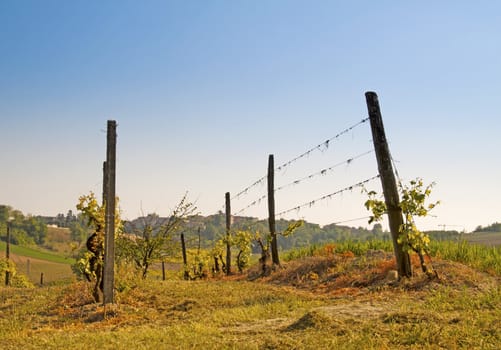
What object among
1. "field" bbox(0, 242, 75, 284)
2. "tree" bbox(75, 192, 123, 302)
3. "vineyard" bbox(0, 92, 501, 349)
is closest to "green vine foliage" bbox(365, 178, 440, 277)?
"vineyard" bbox(0, 92, 501, 349)

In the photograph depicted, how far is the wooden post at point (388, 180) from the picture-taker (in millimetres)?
13734

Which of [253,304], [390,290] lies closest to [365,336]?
[253,304]

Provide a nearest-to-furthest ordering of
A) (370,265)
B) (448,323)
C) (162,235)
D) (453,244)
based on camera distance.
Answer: (448,323)
(370,265)
(453,244)
(162,235)

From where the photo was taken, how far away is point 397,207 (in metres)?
13.9

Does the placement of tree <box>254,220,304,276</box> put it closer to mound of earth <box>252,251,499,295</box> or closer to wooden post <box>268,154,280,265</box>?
wooden post <box>268,154,280,265</box>

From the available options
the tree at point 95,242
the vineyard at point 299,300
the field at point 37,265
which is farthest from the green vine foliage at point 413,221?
the field at point 37,265

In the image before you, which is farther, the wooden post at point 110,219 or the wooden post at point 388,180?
the wooden post at point 388,180

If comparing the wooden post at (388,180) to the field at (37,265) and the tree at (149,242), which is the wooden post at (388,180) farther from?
the field at (37,265)

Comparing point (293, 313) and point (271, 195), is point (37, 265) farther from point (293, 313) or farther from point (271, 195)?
point (293, 313)

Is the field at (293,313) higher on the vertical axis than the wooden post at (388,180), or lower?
lower

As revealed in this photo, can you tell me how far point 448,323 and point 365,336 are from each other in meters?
1.66

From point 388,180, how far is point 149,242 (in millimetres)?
13971

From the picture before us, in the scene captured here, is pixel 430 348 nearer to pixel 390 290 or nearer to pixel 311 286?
pixel 390 290

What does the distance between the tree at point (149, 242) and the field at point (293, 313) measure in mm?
6811
